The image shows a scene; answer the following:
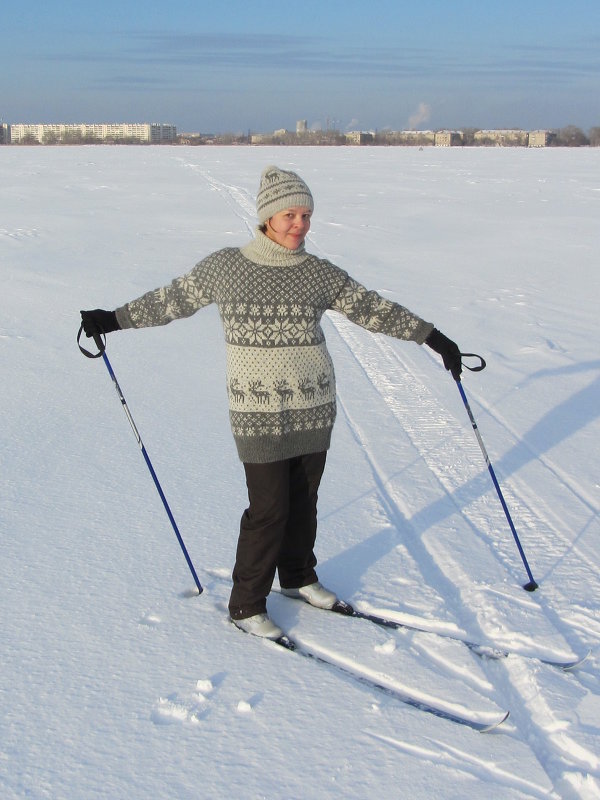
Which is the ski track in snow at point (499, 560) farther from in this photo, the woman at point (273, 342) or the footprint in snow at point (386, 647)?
the woman at point (273, 342)

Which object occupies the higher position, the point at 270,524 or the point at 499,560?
the point at 270,524

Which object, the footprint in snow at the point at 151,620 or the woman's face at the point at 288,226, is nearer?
the woman's face at the point at 288,226

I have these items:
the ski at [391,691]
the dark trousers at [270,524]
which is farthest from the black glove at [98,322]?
the ski at [391,691]

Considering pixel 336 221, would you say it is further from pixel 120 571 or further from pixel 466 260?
pixel 120 571

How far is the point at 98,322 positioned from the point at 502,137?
10918 cm

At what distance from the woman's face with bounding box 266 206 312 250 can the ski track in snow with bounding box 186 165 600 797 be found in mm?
1229

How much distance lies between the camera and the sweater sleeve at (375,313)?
2.57 meters

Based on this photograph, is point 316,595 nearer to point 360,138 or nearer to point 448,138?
point 360,138

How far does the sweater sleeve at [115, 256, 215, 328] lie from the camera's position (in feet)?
8.34

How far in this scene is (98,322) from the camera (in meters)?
2.75

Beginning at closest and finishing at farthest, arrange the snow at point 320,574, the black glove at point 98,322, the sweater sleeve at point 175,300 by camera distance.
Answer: the snow at point 320,574
the sweater sleeve at point 175,300
the black glove at point 98,322

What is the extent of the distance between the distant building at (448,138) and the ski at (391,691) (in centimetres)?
10476

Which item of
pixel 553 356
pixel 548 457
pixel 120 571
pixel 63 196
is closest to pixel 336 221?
pixel 63 196

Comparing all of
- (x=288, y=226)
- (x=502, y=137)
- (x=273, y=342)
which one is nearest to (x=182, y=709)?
(x=273, y=342)
